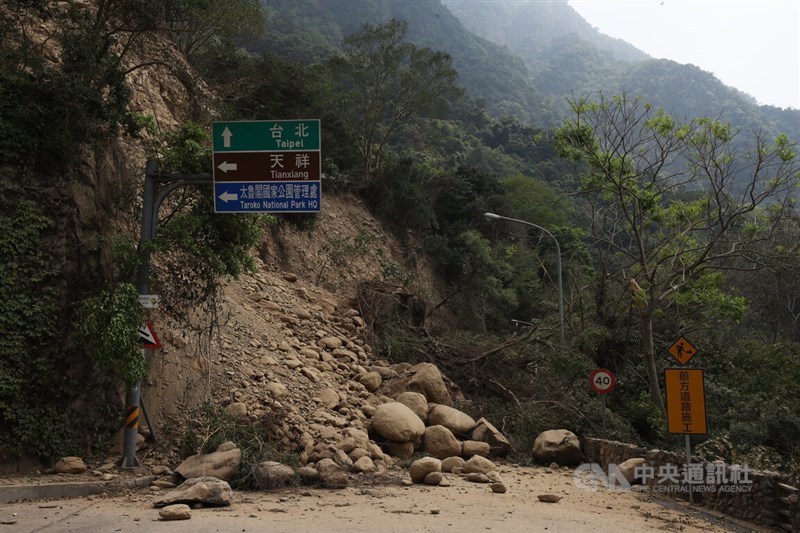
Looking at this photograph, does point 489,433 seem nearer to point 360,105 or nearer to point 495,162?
point 360,105

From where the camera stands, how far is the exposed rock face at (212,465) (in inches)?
396

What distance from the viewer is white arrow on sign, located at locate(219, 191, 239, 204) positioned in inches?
451

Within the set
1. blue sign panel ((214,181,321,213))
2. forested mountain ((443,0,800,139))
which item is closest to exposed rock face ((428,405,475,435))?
blue sign panel ((214,181,321,213))

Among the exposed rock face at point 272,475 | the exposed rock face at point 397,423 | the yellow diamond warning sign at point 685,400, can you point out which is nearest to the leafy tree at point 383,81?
the exposed rock face at point 397,423

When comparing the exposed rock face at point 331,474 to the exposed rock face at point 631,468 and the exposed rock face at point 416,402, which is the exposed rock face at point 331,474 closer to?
the exposed rock face at point 416,402

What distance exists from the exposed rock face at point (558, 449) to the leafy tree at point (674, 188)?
344 centimetres

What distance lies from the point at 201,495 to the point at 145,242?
4698mm

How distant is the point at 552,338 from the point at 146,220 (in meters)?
14.2

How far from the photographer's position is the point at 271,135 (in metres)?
11.7

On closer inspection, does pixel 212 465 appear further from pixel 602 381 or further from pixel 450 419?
pixel 602 381

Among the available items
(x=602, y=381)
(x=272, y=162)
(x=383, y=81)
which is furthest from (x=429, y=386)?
(x=383, y=81)

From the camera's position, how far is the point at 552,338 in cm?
2089

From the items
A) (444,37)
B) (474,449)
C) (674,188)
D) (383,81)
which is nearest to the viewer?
(474,449)

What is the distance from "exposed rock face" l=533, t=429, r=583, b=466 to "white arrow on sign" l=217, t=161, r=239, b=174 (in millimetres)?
9541
